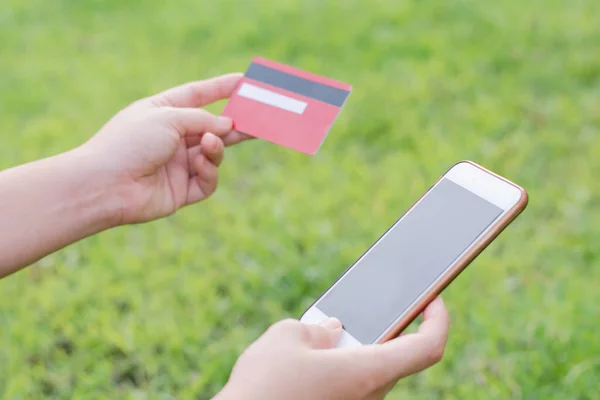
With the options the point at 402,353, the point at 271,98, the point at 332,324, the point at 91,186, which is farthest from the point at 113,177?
the point at 402,353

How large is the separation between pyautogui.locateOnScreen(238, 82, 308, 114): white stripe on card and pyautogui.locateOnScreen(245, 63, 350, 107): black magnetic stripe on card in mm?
20

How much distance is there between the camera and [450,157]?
2.12m

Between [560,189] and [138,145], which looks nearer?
[138,145]

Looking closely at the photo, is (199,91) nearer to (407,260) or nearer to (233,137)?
(233,137)

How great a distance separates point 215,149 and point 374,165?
100 centimetres

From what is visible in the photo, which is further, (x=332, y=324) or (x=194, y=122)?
(x=194, y=122)

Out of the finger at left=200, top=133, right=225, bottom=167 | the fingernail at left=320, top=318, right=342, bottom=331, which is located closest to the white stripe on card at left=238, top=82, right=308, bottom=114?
the finger at left=200, top=133, right=225, bottom=167

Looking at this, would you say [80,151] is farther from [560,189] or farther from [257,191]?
[560,189]

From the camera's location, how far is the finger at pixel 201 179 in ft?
4.44

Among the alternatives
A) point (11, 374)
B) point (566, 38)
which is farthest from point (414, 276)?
point (566, 38)

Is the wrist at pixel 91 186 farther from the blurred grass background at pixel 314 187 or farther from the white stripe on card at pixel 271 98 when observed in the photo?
the blurred grass background at pixel 314 187

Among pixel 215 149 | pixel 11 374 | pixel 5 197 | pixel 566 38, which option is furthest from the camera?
pixel 566 38

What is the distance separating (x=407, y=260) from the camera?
3.34 ft

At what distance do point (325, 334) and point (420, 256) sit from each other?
0.65 feet
